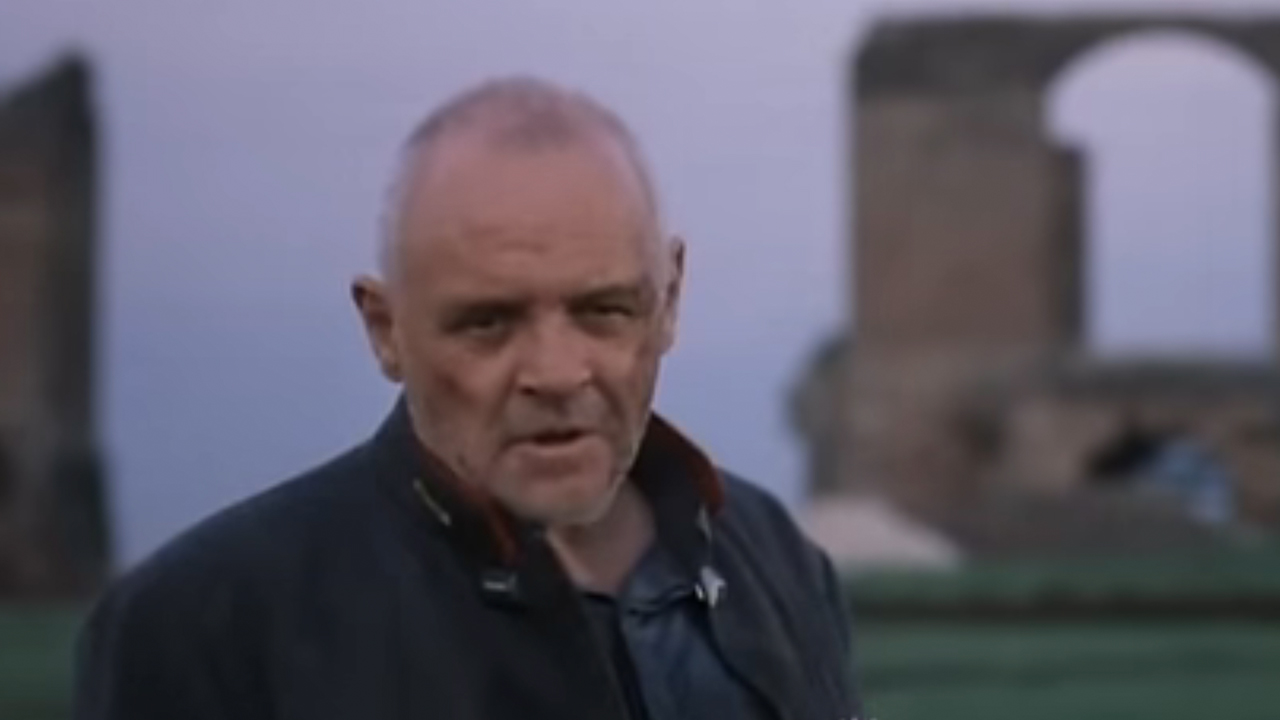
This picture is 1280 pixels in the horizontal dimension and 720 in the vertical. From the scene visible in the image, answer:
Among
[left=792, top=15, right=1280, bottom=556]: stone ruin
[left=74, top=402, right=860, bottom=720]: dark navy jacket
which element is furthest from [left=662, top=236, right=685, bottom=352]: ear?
[left=792, top=15, right=1280, bottom=556]: stone ruin

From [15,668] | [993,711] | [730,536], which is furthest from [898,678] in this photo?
[730,536]

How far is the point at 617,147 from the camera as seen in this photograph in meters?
1.45

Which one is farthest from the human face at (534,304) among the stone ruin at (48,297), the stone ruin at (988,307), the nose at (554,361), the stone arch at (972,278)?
the stone arch at (972,278)

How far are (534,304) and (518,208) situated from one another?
0.04 m

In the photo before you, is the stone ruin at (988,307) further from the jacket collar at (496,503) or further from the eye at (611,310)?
the eye at (611,310)

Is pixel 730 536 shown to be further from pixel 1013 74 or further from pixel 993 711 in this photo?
pixel 1013 74

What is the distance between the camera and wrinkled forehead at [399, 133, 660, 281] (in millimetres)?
1436

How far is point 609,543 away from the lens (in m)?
1.54

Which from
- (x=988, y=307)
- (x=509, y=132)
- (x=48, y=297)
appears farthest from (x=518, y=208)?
(x=988, y=307)

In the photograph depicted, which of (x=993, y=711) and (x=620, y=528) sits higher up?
(x=620, y=528)

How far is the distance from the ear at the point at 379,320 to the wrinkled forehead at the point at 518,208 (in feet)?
0.09

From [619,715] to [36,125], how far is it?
17.3m

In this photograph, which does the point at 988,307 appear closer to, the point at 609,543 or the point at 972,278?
the point at 972,278

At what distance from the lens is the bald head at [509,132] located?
144 centimetres
